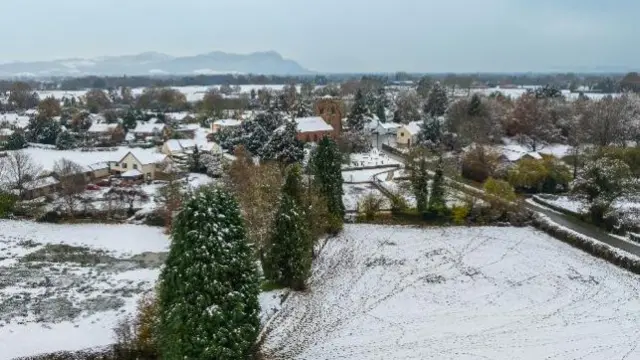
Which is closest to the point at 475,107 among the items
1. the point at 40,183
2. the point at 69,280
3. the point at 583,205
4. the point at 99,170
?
the point at 583,205

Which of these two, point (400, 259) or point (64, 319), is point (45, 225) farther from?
point (400, 259)

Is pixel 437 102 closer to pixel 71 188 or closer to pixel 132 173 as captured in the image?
pixel 132 173

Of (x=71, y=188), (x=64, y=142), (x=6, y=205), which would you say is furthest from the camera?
(x=64, y=142)

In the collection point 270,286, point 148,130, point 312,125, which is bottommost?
point 270,286

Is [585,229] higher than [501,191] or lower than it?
lower

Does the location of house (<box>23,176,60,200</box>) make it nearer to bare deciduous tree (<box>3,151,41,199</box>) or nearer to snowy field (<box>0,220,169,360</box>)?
bare deciduous tree (<box>3,151,41,199</box>)

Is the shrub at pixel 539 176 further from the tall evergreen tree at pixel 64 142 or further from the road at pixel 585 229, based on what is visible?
the tall evergreen tree at pixel 64 142
